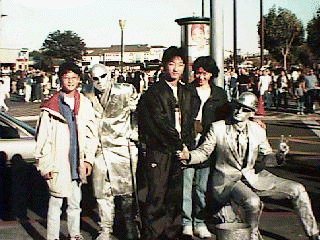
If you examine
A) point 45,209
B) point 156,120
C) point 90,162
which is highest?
point 156,120

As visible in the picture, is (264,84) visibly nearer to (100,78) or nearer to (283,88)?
(283,88)

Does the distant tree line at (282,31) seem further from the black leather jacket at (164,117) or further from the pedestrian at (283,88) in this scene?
the black leather jacket at (164,117)

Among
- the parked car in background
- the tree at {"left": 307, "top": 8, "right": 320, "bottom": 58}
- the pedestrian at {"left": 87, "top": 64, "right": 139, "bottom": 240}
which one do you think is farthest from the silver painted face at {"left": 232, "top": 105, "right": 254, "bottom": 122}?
the tree at {"left": 307, "top": 8, "right": 320, "bottom": 58}

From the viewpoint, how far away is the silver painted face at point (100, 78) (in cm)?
642

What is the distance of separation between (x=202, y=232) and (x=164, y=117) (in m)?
1.43

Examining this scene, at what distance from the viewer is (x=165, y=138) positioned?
20.3 ft

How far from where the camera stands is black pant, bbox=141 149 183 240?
247 inches

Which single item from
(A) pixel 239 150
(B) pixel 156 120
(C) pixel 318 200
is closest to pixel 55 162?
(B) pixel 156 120

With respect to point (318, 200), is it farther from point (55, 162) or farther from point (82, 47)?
point (82, 47)

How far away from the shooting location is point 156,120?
6.19 m

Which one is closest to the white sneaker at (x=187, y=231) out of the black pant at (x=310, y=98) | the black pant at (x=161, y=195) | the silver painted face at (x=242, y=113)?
the black pant at (x=161, y=195)

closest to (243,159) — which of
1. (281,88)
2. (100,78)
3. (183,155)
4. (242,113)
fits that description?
(242,113)

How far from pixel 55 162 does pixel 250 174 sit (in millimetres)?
1771

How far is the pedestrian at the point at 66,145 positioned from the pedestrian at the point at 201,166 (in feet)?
3.87
